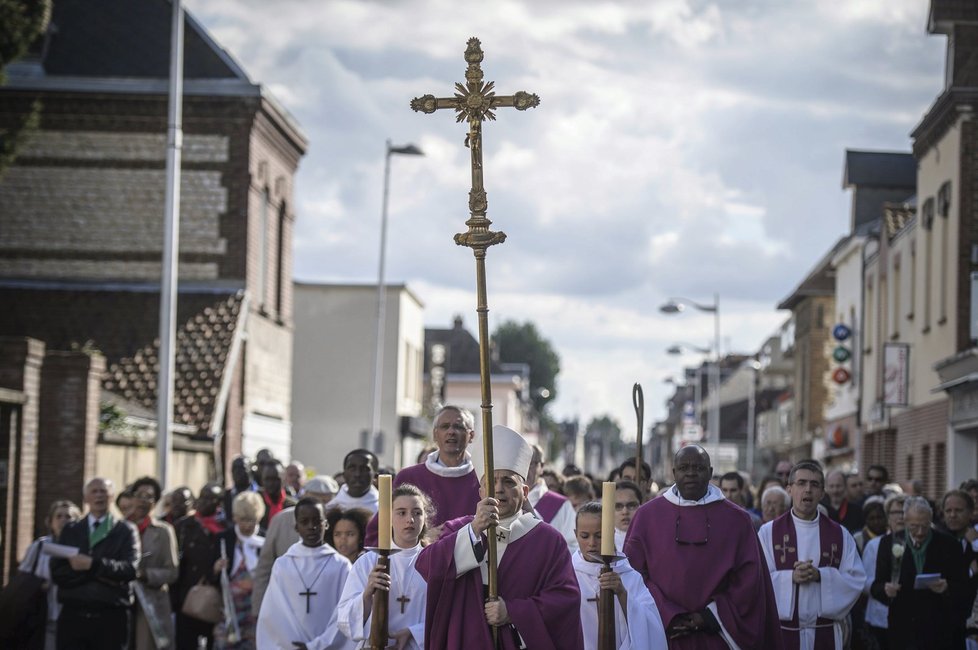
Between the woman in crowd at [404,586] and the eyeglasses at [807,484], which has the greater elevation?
the eyeglasses at [807,484]

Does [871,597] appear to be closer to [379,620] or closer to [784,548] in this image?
[784,548]

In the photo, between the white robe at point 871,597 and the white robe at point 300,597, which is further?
the white robe at point 871,597

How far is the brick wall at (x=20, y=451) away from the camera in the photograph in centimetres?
1941

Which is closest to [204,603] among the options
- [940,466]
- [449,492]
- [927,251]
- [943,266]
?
[449,492]

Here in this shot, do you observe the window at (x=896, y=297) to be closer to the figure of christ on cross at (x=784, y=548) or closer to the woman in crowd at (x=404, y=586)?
the figure of christ on cross at (x=784, y=548)

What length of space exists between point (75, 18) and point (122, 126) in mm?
3136

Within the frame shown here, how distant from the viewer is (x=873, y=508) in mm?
15062

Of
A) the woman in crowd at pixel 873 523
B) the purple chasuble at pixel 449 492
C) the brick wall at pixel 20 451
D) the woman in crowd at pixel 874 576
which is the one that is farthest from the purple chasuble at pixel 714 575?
the brick wall at pixel 20 451

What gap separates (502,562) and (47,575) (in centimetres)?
737

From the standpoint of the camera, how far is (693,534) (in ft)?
33.5

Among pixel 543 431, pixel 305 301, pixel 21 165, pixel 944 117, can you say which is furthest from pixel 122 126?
pixel 543 431

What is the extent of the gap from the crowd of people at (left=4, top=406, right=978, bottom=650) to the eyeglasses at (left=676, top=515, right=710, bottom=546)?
0.01 metres

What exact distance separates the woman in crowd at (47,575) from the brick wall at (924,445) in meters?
18.2

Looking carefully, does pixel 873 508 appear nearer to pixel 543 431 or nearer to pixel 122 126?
pixel 122 126
